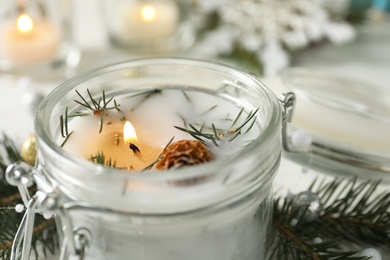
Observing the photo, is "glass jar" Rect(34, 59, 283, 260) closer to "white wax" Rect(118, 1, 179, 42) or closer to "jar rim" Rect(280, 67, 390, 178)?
"jar rim" Rect(280, 67, 390, 178)

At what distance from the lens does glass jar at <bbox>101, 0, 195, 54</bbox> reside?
3.46 feet

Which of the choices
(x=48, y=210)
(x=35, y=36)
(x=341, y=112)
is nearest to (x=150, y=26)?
(x=35, y=36)

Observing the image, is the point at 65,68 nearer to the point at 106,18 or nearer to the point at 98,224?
the point at 106,18

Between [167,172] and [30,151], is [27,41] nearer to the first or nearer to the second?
[30,151]

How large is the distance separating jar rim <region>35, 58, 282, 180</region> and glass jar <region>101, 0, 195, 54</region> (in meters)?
0.49

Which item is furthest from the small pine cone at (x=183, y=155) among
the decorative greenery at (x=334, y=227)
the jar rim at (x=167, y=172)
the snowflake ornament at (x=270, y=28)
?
the snowflake ornament at (x=270, y=28)

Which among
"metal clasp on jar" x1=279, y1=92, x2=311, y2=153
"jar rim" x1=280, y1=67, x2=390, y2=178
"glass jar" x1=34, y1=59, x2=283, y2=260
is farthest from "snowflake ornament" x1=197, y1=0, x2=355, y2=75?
"glass jar" x1=34, y1=59, x2=283, y2=260

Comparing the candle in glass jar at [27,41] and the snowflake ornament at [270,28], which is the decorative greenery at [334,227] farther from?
the candle in glass jar at [27,41]

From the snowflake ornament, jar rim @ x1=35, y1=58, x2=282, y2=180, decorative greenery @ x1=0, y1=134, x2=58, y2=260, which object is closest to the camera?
jar rim @ x1=35, y1=58, x2=282, y2=180

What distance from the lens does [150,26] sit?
106 centimetres

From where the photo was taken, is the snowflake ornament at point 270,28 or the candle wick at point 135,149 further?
the snowflake ornament at point 270,28

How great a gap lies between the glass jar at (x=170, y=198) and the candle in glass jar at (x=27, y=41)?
0.49 metres

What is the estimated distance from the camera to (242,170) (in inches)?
17.2

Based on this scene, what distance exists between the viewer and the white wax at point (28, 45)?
0.99 metres
